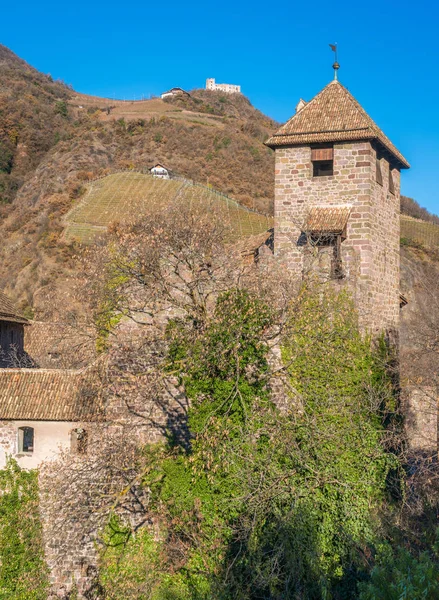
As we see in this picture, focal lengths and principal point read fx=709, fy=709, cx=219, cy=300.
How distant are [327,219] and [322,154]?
2.15 meters

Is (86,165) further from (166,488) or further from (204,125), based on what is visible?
(166,488)

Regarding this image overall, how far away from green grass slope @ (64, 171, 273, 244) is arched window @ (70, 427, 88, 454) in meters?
32.9

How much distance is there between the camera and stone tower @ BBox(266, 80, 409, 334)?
20688 millimetres

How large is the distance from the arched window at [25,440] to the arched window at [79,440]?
3.89 feet

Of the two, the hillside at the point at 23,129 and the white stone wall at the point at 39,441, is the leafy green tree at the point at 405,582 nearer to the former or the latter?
the white stone wall at the point at 39,441

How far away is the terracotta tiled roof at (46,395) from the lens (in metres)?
18.0

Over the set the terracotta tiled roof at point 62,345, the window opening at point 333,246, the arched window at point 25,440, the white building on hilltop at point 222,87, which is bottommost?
the arched window at point 25,440

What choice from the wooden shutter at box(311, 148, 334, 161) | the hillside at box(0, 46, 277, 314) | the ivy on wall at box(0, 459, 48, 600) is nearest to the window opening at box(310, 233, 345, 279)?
the wooden shutter at box(311, 148, 334, 161)

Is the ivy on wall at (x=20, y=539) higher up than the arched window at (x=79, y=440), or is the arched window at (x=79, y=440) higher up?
the arched window at (x=79, y=440)

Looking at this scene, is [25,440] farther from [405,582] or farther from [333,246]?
[405,582]

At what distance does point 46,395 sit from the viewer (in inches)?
728

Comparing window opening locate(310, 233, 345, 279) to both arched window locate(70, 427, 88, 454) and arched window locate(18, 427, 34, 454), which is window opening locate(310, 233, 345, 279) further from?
arched window locate(18, 427, 34, 454)

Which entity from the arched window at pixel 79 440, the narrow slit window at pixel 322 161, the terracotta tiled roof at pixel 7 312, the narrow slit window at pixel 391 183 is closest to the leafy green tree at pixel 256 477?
the arched window at pixel 79 440

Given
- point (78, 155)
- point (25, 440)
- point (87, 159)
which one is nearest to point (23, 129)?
point (78, 155)
